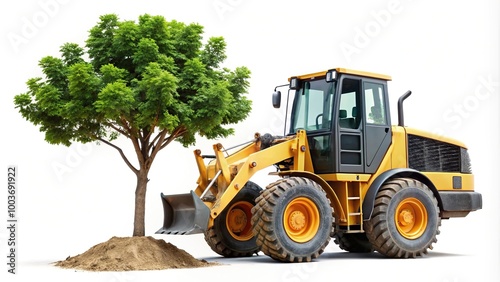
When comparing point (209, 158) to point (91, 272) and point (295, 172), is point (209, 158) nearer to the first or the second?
point (295, 172)

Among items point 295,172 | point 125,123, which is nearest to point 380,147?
point 295,172

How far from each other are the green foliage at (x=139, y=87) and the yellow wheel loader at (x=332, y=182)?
849 millimetres

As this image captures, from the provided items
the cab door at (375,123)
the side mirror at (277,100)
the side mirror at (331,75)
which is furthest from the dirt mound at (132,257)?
the side mirror at (331,75)

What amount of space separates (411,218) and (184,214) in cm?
443

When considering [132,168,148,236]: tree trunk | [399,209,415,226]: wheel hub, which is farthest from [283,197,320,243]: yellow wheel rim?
[132,168,148,236]: tree trunk

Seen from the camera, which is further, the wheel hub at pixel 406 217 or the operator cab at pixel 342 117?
the wheel hub at pixel 406 217

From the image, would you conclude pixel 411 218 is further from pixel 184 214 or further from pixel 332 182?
pixel 184 214

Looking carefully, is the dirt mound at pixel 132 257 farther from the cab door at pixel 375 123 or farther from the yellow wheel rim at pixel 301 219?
the cab door at pixel 375 123

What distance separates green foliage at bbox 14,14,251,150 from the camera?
1316 centimetres

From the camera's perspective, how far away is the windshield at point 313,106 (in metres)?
14.4

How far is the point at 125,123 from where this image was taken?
13.9 metres

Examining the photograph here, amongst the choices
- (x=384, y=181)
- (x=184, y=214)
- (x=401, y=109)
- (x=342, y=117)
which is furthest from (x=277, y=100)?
(x=184, y=214)

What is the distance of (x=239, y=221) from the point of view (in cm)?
1493

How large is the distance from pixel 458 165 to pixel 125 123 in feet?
22.6
